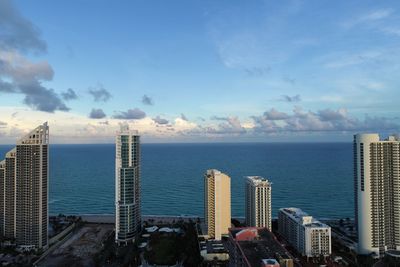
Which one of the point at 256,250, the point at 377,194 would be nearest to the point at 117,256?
the point at 256,250

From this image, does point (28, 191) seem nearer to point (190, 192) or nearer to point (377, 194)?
point (190, 192)

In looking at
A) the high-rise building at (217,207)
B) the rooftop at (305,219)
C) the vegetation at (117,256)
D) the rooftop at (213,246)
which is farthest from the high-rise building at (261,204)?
the vegetation at (117,256)

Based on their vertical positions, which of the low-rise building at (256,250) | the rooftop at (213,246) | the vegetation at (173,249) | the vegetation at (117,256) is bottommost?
the vegetation at (117,256)

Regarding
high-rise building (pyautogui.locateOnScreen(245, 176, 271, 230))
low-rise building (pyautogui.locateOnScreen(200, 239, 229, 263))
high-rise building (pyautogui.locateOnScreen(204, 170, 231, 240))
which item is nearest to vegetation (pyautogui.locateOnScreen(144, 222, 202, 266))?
→ low-rise building (pyautogui.locateOnScreen(200, 239, 229, 263))

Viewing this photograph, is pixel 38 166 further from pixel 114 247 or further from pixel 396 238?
pixel 396 238

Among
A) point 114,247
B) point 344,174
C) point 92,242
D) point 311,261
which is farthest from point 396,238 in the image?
point 344,174

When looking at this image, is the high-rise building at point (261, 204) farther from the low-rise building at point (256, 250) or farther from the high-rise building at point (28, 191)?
the high-rise building at point (28, 191)
